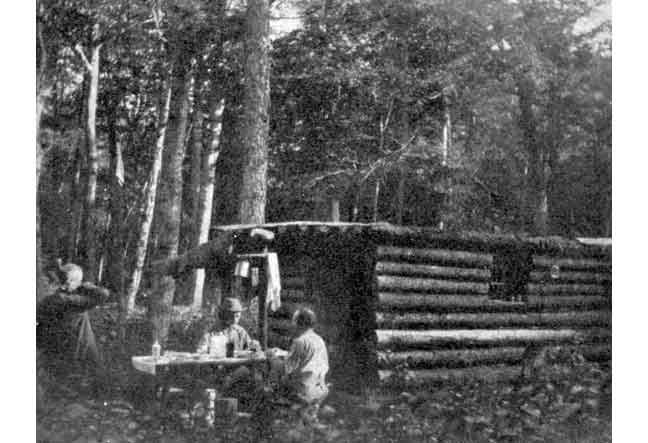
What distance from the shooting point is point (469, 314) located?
35.4ft

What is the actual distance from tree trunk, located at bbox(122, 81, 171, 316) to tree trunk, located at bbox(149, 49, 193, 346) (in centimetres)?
12

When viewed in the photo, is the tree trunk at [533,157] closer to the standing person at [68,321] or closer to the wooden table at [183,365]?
the wooden table at [183,365]

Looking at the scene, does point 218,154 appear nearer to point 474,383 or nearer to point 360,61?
point 360,61

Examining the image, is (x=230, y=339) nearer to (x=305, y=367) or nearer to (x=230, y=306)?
(x=230, y=306)

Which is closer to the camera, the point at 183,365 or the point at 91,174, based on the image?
the point at 183,365

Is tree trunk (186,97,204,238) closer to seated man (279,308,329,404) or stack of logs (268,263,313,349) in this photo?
stack of logs (268,263,313,349)

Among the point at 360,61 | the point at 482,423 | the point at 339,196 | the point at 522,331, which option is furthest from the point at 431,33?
the point at 482,423

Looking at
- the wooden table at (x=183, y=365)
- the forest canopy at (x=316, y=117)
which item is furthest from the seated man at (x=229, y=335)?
the forest canopy at (x=316, y=117)

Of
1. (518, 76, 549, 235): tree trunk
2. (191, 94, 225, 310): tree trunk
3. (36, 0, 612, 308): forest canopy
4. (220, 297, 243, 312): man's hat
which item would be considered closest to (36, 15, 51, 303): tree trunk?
(36, 0, 612, 308): forest canopy

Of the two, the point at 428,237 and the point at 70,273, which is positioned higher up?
the point at 428,237

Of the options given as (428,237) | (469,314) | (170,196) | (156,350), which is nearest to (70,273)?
(156,350)

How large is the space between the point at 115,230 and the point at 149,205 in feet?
5.45

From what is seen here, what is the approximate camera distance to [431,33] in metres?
11.7
